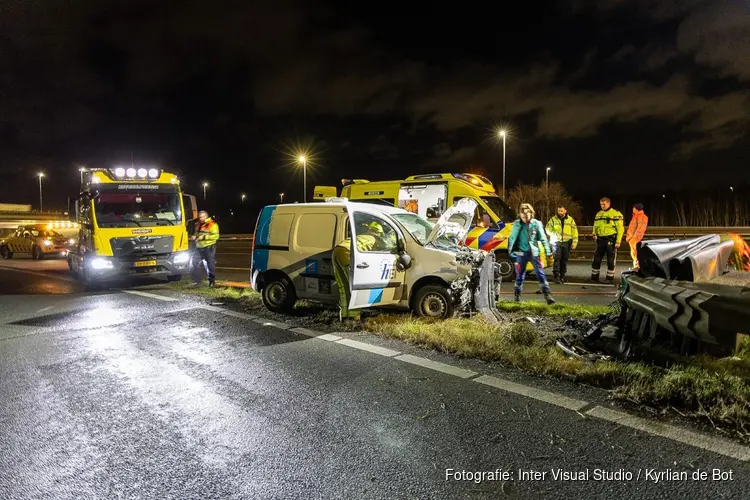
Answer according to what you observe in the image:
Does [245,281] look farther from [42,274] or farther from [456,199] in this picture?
[42,274]

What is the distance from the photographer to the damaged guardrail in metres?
3.86

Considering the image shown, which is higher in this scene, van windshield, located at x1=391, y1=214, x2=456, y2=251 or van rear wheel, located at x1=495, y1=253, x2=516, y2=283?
van windshield, located at x1=391, y1=214, x2=456, y2=251

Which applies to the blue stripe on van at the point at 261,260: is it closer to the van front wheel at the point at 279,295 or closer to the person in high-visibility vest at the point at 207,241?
the van front wheel at the point at 279,295

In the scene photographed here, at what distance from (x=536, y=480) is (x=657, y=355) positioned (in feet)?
8.10

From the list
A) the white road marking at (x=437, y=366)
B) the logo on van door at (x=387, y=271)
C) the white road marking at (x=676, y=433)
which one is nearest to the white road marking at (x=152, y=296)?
the logo on van door at (x=387, y=271)

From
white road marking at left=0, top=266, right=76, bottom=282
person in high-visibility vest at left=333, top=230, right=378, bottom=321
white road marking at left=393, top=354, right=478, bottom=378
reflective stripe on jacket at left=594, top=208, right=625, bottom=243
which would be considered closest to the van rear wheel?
reflective stripe on jacket at left=594, top=208, right=625, bottom=243

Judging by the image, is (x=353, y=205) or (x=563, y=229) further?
(x=563, y=229)

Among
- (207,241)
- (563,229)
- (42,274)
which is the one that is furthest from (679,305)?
(42,274)

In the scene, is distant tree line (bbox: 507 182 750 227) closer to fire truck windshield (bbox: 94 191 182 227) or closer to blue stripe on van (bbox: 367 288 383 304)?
fire truck windshield (bbox: 94 191 182 227)

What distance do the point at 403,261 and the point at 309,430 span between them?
3.43m

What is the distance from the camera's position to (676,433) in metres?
3.28

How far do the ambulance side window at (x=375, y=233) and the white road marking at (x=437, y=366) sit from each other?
6.36 feet

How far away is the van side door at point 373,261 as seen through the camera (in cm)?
638

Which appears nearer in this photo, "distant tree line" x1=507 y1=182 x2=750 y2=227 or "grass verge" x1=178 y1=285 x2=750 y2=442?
"grass verge" x1=178 y1=285 x2=750 y2=442
